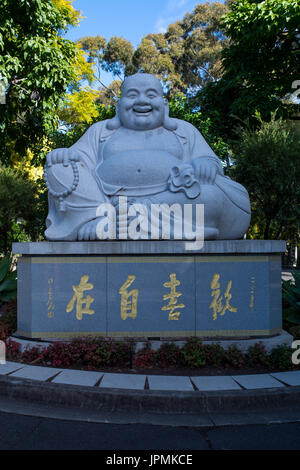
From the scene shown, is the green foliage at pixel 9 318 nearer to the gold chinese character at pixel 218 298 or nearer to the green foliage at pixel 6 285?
the green foliage at pixel 6 285

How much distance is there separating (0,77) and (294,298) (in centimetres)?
738

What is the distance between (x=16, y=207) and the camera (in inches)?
485

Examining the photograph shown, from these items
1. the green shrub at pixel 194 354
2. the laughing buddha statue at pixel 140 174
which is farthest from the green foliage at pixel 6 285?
the green shrub at pixel 194 354

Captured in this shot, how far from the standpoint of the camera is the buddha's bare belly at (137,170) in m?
4.89

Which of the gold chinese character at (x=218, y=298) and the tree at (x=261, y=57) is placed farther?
the tree at (x=261, y=57)

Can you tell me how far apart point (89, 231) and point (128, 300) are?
0.86 m

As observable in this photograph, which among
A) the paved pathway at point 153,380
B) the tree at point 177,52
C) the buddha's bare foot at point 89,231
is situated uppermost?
the tree at point 177,52

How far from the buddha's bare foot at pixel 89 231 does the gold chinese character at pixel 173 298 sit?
0.93 meters

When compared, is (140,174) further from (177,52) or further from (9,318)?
(177,52)

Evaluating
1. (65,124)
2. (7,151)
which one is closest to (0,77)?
(7,151)

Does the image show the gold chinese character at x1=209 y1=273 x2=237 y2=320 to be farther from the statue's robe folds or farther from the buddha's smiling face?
the buddha's smiling face

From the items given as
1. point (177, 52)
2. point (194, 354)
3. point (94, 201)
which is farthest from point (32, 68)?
point (177, 52)

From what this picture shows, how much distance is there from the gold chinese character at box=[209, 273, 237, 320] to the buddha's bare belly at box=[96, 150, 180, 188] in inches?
53.2

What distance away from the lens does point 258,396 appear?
3283 mm
